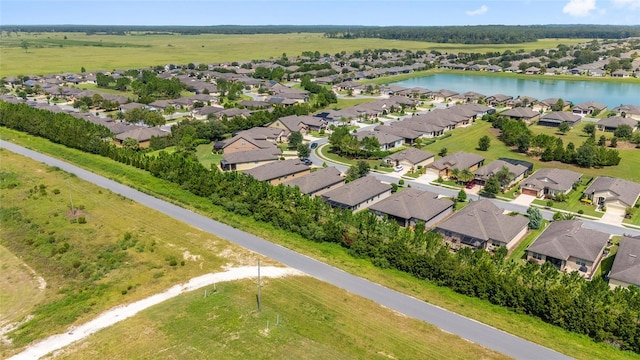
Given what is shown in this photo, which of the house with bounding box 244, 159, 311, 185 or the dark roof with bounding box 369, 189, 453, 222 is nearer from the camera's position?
the dark roof with bounding box 369, 189, 453, 222

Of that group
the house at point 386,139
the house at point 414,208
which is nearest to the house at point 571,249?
the house at point 414,208

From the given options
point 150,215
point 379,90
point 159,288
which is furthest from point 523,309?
point 379,90

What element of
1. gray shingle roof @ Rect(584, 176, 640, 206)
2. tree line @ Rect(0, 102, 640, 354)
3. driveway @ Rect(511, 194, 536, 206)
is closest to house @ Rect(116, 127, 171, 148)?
tree line @ Rect(0, 102, 640, 354)

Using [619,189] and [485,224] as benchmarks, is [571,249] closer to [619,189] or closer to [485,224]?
[485,224]

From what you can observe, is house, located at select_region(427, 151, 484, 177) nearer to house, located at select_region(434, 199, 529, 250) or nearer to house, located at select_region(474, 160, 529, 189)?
house, located at select_region(474, 160, 529, 189)

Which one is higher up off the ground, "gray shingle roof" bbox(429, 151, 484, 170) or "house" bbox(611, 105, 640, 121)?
"house" bbox(611, 105, 640, 121)

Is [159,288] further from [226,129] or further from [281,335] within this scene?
[226,129]
